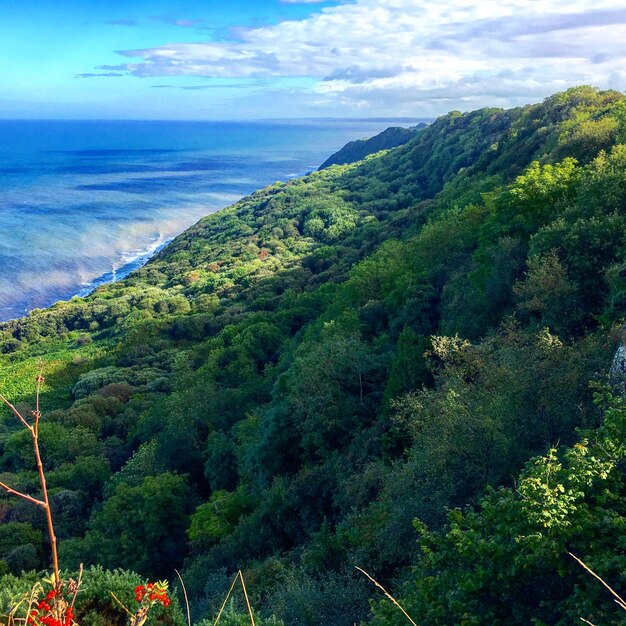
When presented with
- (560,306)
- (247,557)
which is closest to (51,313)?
(247,557)

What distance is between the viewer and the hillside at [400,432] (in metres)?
8.32

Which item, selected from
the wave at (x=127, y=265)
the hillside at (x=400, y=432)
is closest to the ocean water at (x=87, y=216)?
the wave at (x=127, y=265)

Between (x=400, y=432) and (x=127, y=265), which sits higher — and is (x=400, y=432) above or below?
above

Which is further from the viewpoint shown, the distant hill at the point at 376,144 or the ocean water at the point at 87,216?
the distant hill at the point at 376,144

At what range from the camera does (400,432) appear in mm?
17047

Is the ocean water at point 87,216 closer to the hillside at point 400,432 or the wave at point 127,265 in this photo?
the wave at point 127,265

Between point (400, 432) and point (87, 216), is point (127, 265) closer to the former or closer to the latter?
point (87, 216)

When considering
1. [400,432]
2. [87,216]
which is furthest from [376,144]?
[400,432]

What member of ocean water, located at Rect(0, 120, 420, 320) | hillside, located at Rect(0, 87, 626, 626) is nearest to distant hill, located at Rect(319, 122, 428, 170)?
ocean water, located at Rect(0, 120, 420, 320)

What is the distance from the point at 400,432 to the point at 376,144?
135571 mm

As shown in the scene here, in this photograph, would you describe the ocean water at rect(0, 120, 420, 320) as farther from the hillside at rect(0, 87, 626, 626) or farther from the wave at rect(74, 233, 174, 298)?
the hillside at rect(0, 87, 626, 626)

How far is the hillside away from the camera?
8.32 metres

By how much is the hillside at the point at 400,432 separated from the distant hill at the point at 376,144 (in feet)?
305

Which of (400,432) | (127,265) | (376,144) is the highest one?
(376,144)
